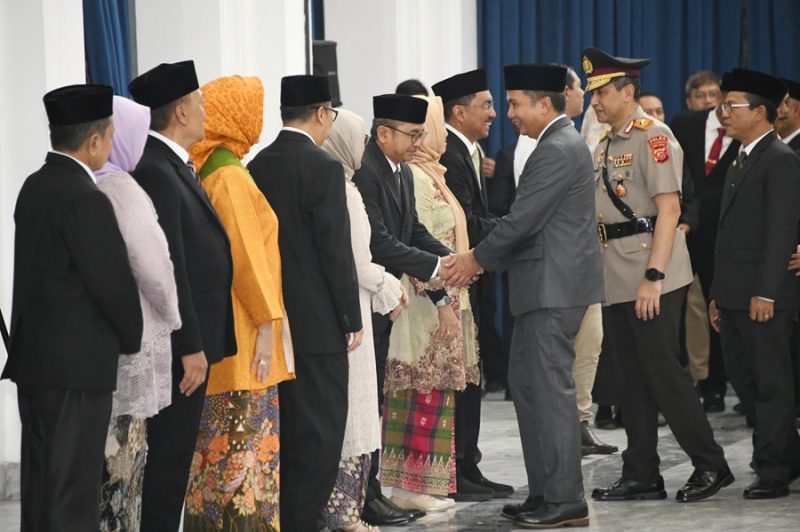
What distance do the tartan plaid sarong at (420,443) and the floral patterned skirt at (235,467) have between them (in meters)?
0.99

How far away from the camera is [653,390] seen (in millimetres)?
4535

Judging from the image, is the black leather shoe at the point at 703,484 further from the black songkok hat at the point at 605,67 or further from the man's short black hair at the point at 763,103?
the black songkok hat at the point at 605,67

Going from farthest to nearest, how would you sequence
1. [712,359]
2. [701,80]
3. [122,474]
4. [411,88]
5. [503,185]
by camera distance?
[701,80], [503,185], [712,359], [411,88], [122,474]

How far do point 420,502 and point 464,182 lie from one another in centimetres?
118

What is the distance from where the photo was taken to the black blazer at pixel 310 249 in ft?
11.9

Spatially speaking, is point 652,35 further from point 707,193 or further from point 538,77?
point 538,77

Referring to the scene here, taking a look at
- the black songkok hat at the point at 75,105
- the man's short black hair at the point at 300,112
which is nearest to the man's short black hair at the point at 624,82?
the man's short black hair at the point at 300,112

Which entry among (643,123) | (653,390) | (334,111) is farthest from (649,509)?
(334,111)

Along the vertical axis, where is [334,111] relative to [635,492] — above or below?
above

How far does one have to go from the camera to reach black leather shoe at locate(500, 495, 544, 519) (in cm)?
428

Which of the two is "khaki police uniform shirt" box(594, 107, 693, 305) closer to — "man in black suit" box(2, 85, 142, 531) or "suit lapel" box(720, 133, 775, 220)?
"suit lapel" box(720, 133, 775, 220)

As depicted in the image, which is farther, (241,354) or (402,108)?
(402,108)

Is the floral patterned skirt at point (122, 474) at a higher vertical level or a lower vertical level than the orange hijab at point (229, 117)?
lower

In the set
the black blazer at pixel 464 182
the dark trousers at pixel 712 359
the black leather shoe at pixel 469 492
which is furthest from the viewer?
the dark trousers at pixel 712 359
